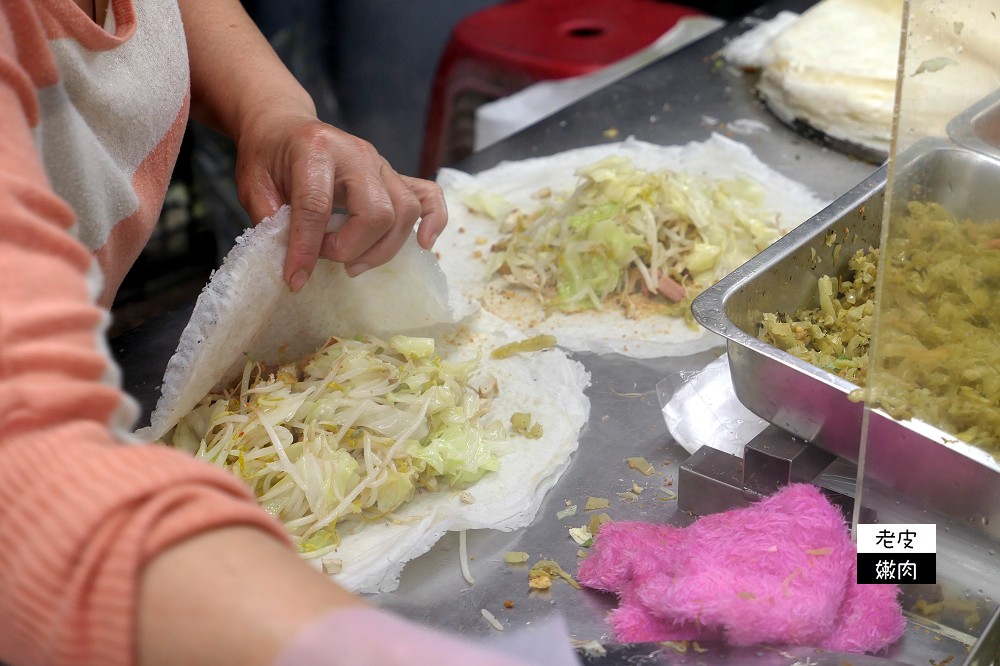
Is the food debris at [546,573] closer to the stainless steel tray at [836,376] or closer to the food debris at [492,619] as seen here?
the food debris at [492,619]

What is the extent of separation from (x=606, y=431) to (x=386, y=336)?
1.57 feet

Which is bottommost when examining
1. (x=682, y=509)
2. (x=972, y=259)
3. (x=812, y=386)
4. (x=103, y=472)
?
(x=682, y=509)

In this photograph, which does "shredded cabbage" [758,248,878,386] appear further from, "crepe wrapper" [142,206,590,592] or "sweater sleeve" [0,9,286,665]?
"sweater sleeve" [0,9,286,665]

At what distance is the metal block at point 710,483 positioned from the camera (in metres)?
1.47

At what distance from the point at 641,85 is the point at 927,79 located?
1891 mm

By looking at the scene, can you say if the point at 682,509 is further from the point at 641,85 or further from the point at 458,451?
the point at 641,85

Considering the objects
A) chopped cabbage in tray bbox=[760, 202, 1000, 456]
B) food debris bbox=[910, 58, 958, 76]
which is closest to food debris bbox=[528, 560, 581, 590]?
chopped cabbage in tray bbox=[760, 202, 1000, 456]

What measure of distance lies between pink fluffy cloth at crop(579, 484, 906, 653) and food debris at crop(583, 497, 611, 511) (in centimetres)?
14

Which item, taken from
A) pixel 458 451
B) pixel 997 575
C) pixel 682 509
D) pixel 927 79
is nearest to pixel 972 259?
pixel 927 79

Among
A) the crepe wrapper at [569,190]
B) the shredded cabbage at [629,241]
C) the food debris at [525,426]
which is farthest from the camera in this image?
the shredded cabbage at [629,241]

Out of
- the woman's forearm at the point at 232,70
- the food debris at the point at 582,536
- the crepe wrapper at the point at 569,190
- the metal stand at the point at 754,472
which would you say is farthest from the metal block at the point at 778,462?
the woman's forearm at the point at 232,70

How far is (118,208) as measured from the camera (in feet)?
4.66

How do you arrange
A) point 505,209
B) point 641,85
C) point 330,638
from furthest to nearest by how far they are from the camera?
1. point 641,85
2. point 505,209
3. point 330,638

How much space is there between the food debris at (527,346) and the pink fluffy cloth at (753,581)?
60 centimetres
